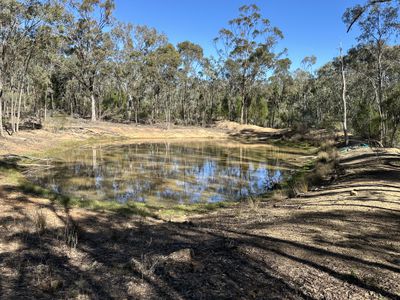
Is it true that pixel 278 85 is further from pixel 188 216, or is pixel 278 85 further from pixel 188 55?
pixel 188 216

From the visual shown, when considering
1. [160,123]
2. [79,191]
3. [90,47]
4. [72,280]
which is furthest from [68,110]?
[72,280]

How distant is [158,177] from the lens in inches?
742

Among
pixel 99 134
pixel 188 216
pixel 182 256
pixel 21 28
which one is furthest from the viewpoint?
pixel 99 134

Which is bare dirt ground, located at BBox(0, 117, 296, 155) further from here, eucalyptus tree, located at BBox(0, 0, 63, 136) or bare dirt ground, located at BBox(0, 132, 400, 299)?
bare dirt ground, located at BBox(0, 132, 400, 299)

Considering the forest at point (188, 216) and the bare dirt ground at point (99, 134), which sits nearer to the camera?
the forest at point (188, 216)

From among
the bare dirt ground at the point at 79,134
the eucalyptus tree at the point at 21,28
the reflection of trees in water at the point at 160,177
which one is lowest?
the reflection of trees in water at the point at 160,177

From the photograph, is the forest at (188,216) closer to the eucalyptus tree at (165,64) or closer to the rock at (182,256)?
the rock at (182,256)

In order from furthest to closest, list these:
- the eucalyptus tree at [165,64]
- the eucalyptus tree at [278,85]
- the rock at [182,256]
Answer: the eucalyptus tree at [278,85], the eucalyptus tree at [165,64], the rock at [182,256]

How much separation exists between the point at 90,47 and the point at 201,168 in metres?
32.3

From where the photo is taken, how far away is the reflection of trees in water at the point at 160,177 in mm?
14781

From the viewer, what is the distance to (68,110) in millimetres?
72875

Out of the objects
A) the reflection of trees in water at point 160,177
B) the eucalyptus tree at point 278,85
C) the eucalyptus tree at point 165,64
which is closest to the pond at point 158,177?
the reflection of trees in water at point 160,177

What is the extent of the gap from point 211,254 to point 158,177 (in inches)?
526

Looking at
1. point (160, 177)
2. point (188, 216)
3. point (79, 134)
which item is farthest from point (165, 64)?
point (188, 216)
